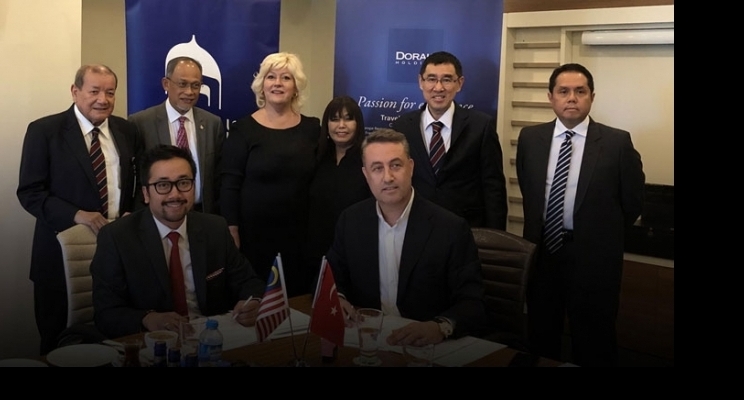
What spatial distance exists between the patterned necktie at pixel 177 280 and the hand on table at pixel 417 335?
2.76 ft

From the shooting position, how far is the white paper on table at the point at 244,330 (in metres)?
2.58

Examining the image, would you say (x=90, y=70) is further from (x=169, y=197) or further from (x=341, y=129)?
(x=341, y=129)

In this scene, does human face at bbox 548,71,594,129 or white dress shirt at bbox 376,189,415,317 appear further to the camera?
human face at bbox 548,71,594,129

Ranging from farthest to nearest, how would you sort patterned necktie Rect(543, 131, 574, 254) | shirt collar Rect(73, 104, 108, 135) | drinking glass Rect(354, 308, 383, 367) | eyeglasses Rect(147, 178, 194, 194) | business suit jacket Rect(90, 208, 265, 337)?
patterned necktie Rect(543, 131, 574, 254) < shirt collar Rect(73, 104, 108, 135) < eyeglasses Rect(147, 178, 194, 194) < business suit jacket Rect(90, 208, 265, 337) < drinking glass Rect(354, 308, 383, 367)

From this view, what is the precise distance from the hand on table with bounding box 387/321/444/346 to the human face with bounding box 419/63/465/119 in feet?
3.51

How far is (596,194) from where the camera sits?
10.8ft

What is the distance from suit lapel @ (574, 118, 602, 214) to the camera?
3.29 meters

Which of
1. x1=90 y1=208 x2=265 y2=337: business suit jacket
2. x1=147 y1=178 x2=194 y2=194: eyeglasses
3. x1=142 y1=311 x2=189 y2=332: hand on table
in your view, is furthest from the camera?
x1=147 y1=178 x2=194 y2=194: eyeglasses

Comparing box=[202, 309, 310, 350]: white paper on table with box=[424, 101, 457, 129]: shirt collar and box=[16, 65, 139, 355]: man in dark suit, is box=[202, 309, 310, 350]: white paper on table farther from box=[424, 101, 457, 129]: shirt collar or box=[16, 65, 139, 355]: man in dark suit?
box=[424, 101, 457, 129]: shirt collar

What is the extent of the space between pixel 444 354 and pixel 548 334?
3.49 feet

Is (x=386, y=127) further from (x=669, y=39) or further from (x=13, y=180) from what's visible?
(x=13, y=180)

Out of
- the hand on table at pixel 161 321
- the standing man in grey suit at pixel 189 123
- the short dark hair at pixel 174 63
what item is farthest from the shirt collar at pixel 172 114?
the hand on table at pixel 161 321

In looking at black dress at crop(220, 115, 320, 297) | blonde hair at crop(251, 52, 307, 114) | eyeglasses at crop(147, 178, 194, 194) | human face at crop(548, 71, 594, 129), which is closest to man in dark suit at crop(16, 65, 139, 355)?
eyeglasses at crop(147, 178, 194, 194)

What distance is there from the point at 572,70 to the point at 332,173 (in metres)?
1.12
